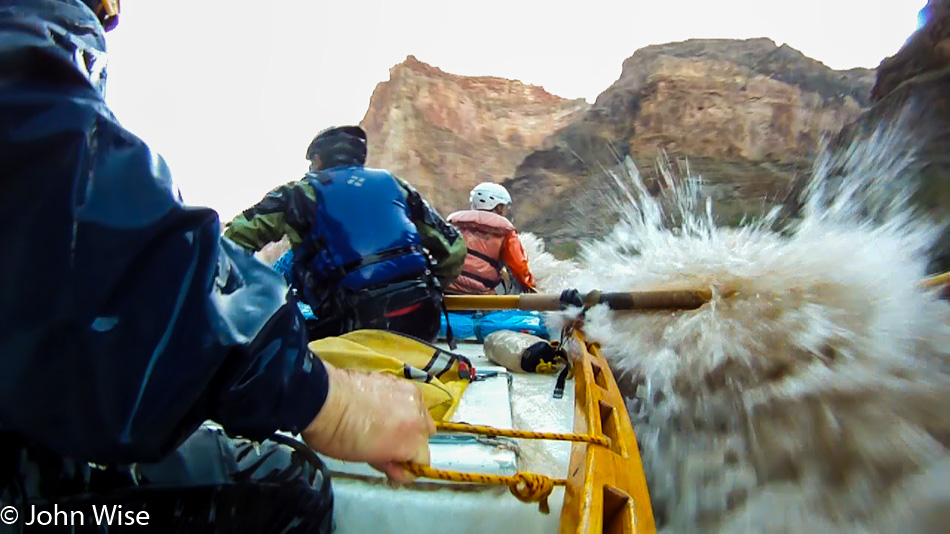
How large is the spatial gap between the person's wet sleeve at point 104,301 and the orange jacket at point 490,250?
4.18 meters

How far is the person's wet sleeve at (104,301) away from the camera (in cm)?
55

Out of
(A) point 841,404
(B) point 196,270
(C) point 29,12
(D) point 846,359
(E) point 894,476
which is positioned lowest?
(E) point 894,476

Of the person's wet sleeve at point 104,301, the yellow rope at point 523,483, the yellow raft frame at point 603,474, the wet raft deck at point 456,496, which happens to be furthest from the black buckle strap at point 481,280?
the person's wet sleeve at point 104,301

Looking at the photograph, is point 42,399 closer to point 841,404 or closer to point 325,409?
point 325,409

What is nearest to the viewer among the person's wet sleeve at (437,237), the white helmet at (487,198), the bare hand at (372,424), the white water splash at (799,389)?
the bare hand at (372,424)

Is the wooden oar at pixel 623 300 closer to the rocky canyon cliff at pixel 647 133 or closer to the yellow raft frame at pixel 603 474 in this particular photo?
the yellow raft frame at pixel 603 474

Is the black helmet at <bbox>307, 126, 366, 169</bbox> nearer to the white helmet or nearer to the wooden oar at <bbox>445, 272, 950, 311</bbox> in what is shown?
the wooden oar at <bbox>445, 272, 950, 311</bbox>

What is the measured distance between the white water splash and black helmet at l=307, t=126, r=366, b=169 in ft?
6.10

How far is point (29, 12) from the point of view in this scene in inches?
25.1

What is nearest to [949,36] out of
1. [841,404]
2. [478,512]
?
[841,404]

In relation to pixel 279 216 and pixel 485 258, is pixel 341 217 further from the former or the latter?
pixel 485 258

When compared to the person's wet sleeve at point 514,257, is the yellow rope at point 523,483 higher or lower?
higher

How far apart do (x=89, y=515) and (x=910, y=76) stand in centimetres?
1008

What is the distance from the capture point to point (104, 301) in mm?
577
